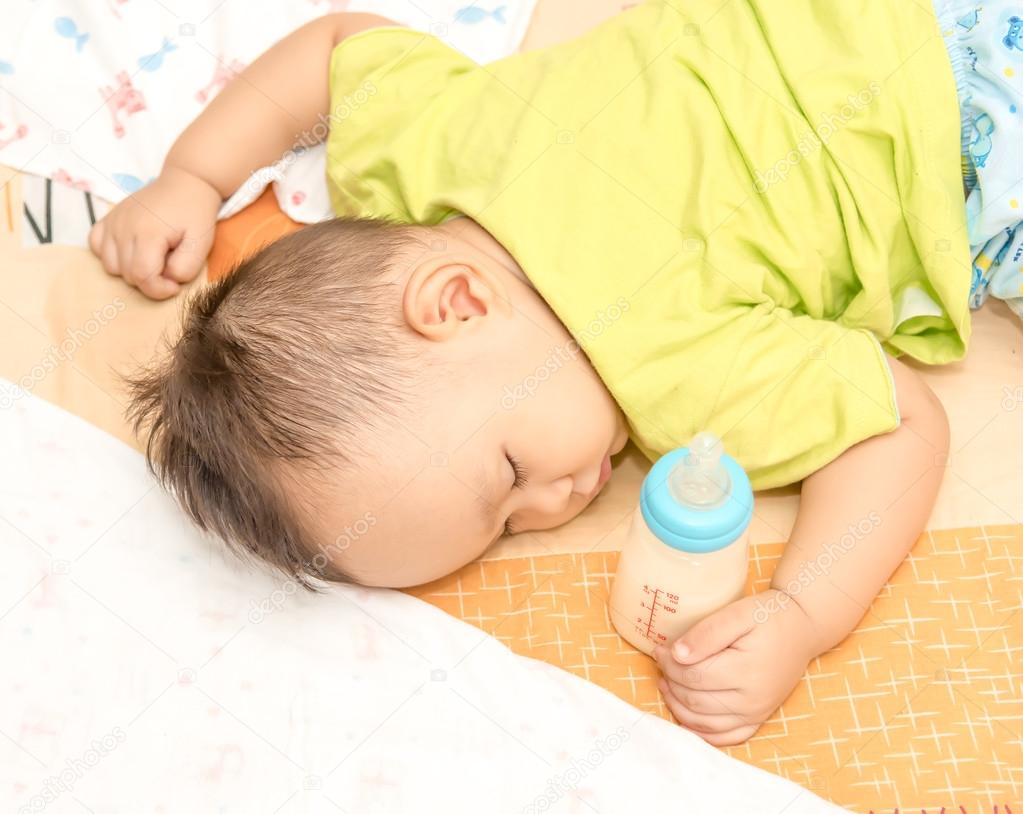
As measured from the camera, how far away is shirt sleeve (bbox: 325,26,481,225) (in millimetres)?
1275

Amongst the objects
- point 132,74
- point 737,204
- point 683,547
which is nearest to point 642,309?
point 737,204

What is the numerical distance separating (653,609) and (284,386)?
41 cm

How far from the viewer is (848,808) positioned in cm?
109

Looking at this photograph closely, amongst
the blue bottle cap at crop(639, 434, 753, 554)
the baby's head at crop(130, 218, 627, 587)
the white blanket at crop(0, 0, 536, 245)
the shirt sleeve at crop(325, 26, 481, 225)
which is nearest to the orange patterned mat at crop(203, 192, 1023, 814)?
the baby's head at crop(130, 218, 627, 587)

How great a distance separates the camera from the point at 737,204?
121 centimetres

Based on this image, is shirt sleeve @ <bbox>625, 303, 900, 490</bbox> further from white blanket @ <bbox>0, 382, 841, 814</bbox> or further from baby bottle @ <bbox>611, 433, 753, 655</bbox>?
white blanket @ <bbox>0, 382, 841, 814</bbox>

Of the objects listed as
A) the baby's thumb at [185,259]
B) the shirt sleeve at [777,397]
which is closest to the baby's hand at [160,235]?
the baby's thumb at [185,259]

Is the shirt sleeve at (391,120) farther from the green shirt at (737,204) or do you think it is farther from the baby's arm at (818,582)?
the baby's arm at (818,582)

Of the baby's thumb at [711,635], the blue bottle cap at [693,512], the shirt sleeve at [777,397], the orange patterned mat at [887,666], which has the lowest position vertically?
the orange patterned mat at [887,666]

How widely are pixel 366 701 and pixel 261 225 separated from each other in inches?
25.0

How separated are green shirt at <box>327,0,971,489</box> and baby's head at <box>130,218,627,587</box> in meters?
0.07

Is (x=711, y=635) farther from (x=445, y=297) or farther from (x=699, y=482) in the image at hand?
(x=445, y=297)

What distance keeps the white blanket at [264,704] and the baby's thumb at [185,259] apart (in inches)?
11.7

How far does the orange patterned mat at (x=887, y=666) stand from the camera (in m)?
1.10
